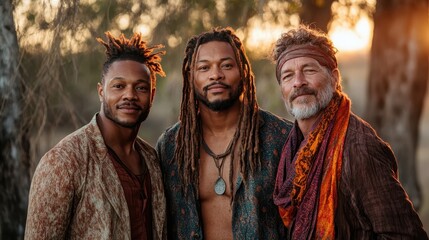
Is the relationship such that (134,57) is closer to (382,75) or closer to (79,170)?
(79,170)

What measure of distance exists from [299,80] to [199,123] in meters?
1.03

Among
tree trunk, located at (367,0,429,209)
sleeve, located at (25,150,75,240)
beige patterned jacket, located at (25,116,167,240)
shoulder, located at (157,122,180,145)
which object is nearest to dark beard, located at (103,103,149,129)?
beige patterned jacket, located at (25,116,167,240)

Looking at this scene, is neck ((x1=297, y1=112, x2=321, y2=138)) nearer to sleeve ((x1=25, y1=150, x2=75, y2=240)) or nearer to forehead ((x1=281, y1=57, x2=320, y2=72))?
forehead ((x1=281, y1=57, x2=320, y2=72))

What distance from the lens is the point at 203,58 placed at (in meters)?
5.21

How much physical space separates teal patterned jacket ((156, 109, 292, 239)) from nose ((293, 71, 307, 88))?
24.7 inches

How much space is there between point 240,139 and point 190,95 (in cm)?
51

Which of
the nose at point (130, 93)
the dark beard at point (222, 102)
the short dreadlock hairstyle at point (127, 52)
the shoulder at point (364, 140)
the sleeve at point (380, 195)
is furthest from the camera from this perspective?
the dark beard at point (222, 102)

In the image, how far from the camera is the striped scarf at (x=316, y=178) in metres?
4.36

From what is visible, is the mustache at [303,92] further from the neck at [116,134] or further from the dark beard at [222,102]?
the neck at [116,134]

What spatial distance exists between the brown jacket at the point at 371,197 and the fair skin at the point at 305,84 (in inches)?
Answer: 15.6

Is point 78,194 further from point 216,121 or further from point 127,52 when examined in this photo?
point 216,121

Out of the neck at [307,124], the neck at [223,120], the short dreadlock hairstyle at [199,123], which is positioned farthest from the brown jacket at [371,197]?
the neck at [223,120]

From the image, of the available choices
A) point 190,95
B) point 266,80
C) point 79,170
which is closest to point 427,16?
point 266,80

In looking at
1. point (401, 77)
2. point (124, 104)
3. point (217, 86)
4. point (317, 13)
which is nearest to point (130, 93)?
point (124, 104)
